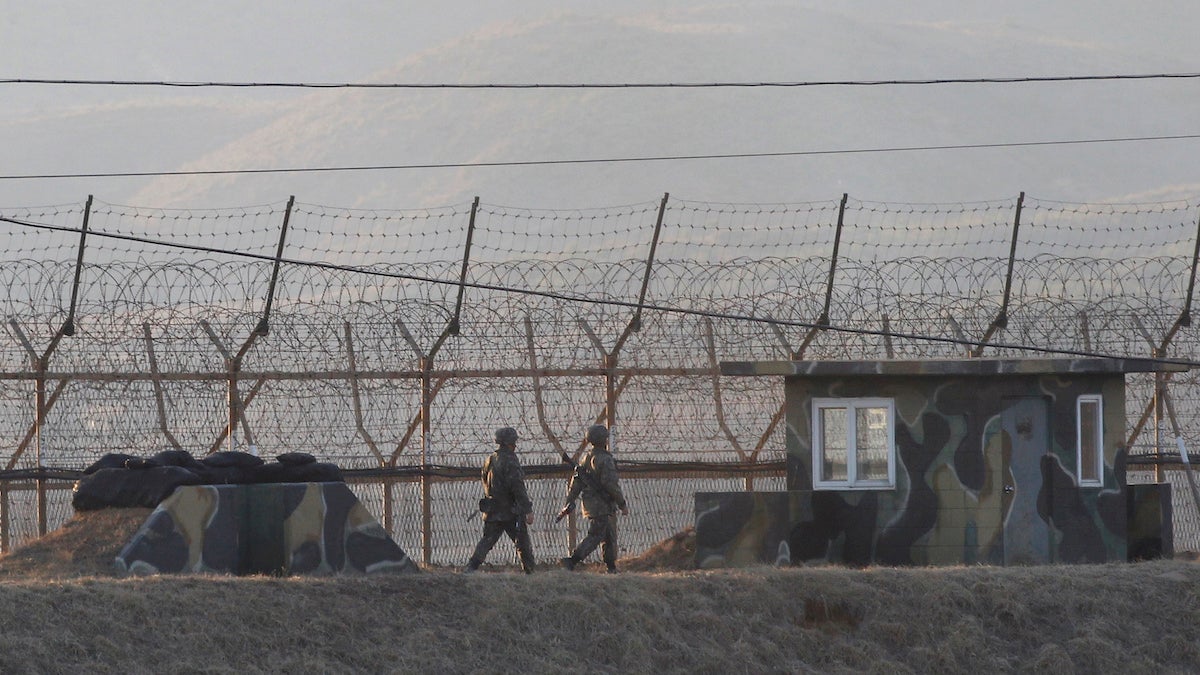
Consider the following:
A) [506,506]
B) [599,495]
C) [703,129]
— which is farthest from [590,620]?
[703,129]

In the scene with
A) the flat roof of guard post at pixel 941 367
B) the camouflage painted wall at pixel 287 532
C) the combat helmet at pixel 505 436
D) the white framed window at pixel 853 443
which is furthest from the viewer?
the white framed window at pixel 853 443

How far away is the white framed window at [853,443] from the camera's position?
15602mm

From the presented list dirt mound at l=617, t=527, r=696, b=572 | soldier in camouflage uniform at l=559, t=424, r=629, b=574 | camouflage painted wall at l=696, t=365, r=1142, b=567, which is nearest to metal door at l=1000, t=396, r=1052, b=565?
camouflage painted wall at l=696, t=365, r=1142, b=567

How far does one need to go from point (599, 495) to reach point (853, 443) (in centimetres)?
237

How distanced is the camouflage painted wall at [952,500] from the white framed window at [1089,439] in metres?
0.08

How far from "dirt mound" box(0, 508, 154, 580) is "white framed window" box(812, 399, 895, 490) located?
5679mm

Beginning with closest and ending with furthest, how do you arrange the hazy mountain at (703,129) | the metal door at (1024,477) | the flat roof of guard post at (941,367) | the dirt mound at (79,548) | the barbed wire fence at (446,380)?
1. the dirt mound at (79,548)
2. the flat roof of guard post at (941,367)
3. the metal door at (1024,477)
4. the barbed wire fence at (446,380)
5. the hazy mountain at (703,129)

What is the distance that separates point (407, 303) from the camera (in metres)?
17.0

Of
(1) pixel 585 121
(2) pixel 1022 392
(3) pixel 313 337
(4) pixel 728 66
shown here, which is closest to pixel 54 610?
(3) pixel 313 337

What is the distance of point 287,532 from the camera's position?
14.0 meters

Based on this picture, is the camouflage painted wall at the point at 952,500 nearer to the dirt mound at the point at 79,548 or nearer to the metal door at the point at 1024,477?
the metal door at the point at 1024,477

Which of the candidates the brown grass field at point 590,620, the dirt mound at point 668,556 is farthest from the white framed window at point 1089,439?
the dirt mound at point 668,556

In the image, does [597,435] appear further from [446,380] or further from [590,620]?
[590,620]

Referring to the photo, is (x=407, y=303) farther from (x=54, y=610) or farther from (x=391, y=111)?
(x=391, y=111)
